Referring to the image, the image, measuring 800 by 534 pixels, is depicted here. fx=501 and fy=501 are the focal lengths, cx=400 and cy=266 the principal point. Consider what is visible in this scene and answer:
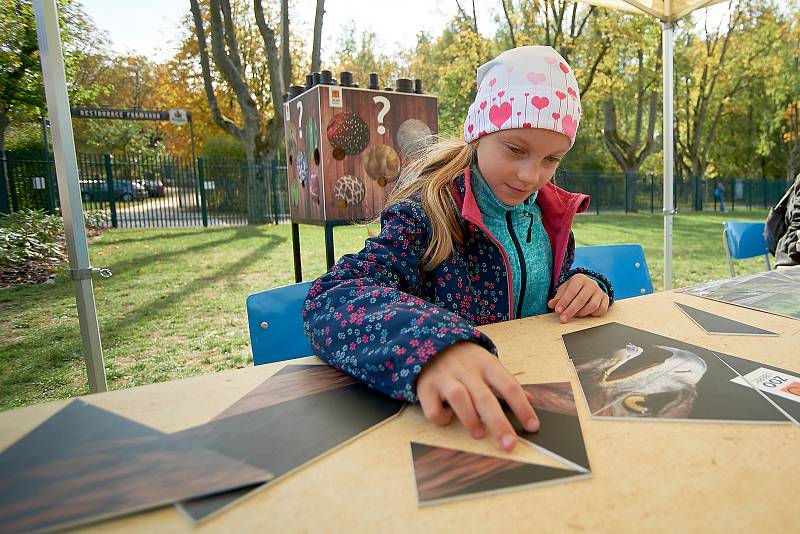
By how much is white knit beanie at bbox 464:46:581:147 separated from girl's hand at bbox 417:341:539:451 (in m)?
0.71

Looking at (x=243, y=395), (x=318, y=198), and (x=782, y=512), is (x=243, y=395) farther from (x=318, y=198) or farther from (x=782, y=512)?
(x=318, y=198)

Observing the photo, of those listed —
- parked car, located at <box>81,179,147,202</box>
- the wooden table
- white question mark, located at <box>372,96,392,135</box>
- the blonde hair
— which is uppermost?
parked car, located at <box>81,179,147,202</box>

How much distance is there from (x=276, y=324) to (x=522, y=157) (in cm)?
76

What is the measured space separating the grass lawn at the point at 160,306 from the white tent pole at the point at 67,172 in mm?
1078

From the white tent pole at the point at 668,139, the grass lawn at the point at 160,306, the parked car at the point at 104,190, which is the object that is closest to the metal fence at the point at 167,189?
the parked car at the point at 104,190

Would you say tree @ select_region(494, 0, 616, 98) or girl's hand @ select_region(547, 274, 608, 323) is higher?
tree @ select_region(494, 0, 616, 98)

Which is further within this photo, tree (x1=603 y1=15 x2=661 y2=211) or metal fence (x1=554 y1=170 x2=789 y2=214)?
metal fence (x1=554 y1=170 x2=789 y2=214)

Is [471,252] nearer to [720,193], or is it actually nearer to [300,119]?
[300,119]

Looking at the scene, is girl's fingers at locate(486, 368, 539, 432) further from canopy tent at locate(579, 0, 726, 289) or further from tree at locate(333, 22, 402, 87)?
tree at locate(333, 22, 402, 87)

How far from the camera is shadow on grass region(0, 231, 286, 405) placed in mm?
2807

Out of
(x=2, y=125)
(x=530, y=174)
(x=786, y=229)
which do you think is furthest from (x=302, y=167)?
(x=2, y=125)

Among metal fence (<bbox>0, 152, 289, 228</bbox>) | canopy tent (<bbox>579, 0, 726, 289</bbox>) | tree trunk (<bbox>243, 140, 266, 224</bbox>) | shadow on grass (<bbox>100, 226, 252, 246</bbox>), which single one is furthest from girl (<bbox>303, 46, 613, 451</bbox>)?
metal fence (<bbox>0, 152, 289, 228</bbox>)

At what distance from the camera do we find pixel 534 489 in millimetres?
470

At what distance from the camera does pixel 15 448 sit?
54 centimetres
